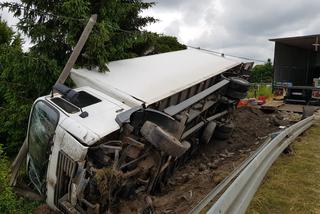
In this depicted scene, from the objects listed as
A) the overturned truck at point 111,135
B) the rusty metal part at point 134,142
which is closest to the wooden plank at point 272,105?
the overturned truck at point 111,135

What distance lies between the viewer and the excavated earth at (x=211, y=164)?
18.5 ft

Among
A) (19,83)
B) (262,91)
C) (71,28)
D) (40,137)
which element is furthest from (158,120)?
(262,91)

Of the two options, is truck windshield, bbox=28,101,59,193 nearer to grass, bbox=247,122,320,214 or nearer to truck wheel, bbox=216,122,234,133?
grass, bbox=247,122,320,214

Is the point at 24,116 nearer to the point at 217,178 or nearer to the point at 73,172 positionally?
the point at 73,172

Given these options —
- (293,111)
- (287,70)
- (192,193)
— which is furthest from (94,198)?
(287,70)

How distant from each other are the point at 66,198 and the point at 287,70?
12.0m

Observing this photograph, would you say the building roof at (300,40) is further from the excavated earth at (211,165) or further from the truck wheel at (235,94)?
the truck wheel at (235,94)

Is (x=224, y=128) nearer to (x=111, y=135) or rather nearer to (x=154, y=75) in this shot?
(x=154, y=75)

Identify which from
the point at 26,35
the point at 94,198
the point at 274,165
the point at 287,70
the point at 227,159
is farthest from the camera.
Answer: the point at 287,70

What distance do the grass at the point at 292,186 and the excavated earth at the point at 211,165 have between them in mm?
950

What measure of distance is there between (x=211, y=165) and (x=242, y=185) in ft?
12.0

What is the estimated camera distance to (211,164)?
7734 millimetres

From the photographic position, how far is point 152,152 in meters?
5.58

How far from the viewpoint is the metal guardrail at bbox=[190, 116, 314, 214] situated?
3.45 m
